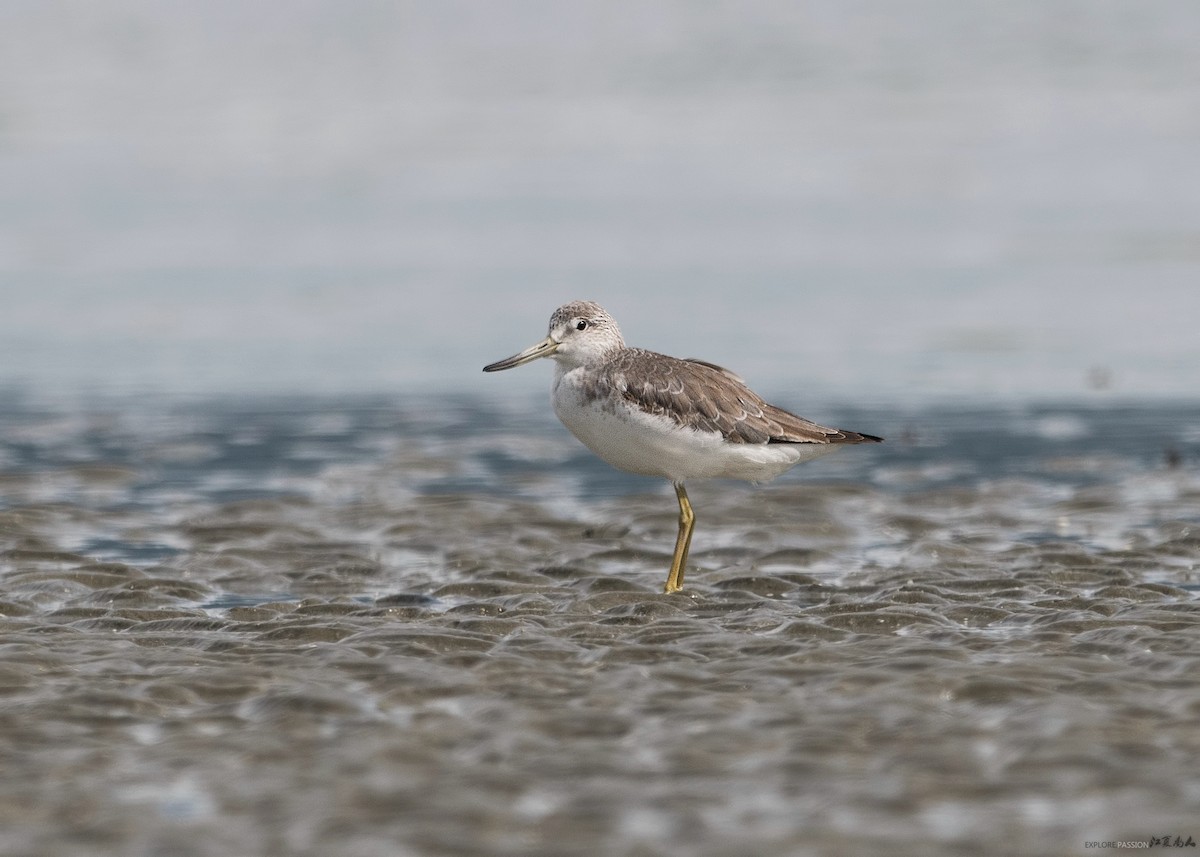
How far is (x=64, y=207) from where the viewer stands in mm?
31703

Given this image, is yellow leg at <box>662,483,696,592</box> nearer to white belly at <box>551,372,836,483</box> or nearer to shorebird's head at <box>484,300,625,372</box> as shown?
white belly at <box>551,372,836,483</box>

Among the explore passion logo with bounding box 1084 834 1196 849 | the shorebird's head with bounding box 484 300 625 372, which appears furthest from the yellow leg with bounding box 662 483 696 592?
the explore passion logo with bounding box 1084 834 1196 849

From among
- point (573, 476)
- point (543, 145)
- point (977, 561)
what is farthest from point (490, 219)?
point (977, 561)

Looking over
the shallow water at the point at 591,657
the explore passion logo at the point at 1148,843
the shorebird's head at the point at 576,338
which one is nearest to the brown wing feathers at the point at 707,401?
the shorebird's head at the point at 576,338

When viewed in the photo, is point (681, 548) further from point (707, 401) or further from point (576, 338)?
point (576, 338)

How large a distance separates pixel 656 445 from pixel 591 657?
2.36 meters

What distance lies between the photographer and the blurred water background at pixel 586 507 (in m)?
6.25

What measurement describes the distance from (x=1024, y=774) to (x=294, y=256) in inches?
945

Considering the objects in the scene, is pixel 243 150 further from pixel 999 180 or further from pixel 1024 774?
pixel 1024 774

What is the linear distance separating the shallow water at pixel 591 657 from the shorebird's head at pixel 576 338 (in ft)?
4.97

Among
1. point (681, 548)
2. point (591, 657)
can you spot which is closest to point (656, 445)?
point (681, 548)

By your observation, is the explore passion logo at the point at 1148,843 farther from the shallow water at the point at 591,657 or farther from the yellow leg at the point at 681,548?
the yellow leg at the point at 681,548

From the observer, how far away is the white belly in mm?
10258

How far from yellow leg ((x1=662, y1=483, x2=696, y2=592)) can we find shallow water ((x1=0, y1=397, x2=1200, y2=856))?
16 cm
